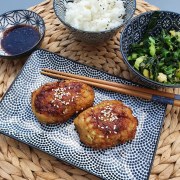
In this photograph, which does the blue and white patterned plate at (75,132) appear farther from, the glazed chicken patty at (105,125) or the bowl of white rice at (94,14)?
the bowl of white rice at (94,14)

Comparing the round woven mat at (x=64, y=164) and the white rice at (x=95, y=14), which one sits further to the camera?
the white rice at (x=95, y=14)

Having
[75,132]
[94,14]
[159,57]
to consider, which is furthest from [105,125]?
[94,14]

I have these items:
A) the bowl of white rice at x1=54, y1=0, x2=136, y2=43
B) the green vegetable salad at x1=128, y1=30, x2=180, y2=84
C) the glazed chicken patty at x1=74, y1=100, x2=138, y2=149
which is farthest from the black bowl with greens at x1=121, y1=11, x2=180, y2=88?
the glazed chicken patty at x1=74, y1=100, x2=138, y2=149

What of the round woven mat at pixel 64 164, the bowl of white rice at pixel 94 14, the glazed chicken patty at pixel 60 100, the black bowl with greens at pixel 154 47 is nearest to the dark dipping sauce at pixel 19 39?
the round woven mat at pixel 64 164

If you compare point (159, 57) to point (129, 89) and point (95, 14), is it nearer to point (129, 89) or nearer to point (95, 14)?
point (129, 89)

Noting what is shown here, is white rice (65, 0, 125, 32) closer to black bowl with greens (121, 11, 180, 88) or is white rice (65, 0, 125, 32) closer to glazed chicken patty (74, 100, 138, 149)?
black bowl with greens (121, 11, 180, 88)

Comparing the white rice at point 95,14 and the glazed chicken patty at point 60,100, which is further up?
the white rice at point 95,14
